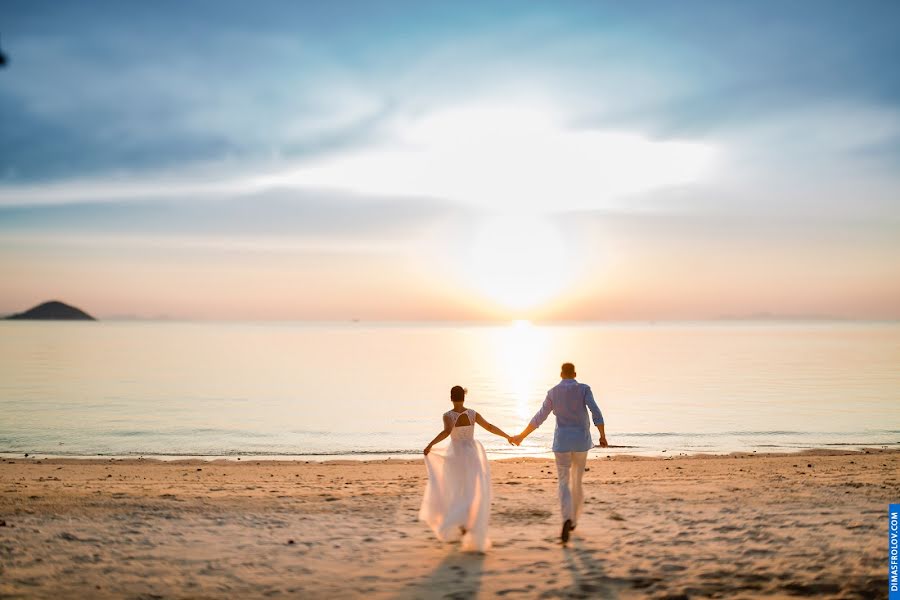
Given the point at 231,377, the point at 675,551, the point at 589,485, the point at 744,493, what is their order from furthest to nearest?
1. the point at 231,377
2. the point at 589,485
3. the point at 744,493
4. the point at 675,551

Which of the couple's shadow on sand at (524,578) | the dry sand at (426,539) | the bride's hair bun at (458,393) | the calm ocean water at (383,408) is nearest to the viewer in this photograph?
the couple's shadow on sand at (524,578)

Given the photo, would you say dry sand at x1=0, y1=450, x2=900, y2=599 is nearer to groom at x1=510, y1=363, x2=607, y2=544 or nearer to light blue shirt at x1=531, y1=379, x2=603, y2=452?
groom at x1=510, y1=363, x2=607, y2=544

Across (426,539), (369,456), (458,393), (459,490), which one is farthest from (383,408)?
(458,393)

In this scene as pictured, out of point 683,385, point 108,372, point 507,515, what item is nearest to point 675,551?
point 507,515

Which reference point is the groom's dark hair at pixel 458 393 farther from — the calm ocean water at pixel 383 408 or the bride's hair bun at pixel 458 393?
the calm ocean water at pixel 383 408

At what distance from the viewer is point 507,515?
42.5 feet

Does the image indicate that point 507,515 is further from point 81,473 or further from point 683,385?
point 683,385

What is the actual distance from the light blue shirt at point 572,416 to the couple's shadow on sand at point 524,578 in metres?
1.57


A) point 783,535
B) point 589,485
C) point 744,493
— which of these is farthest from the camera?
point 589,485

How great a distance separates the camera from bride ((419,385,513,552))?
10.9 meters

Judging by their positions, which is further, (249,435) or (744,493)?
(249,435)

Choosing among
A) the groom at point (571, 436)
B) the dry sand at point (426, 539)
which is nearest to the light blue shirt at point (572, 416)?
the groom at point (571, 436)

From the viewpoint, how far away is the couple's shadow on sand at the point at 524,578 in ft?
27.9

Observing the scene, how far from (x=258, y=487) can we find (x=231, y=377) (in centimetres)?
4409
